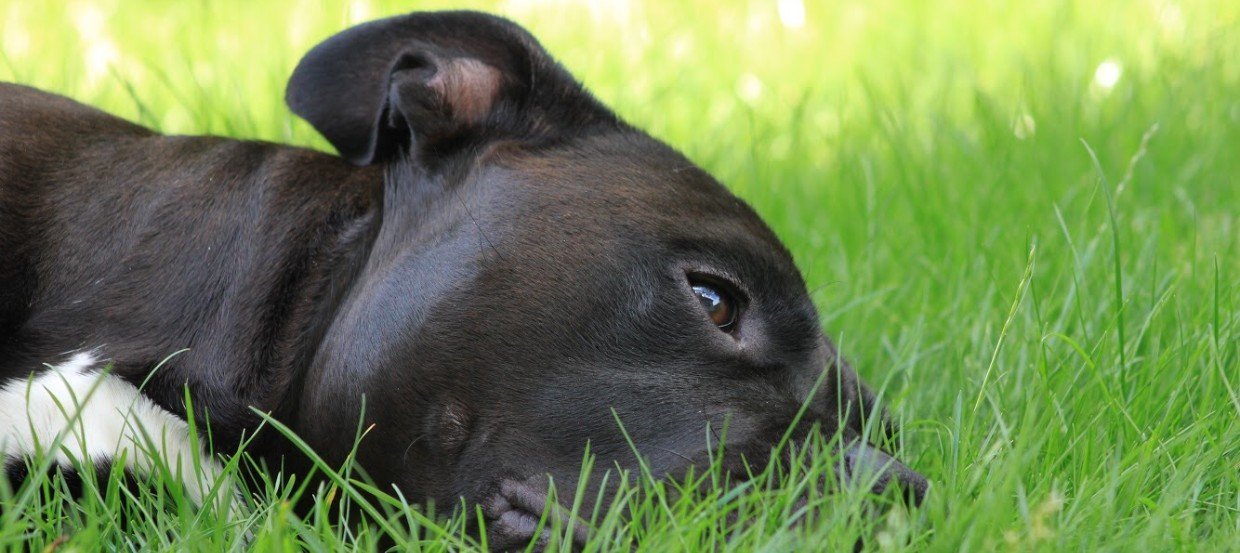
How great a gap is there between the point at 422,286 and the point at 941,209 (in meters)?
2.34

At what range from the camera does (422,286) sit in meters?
2.59

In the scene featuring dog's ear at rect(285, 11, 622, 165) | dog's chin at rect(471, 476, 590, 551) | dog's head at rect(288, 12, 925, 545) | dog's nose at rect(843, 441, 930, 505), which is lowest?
dog's chin at rect(471, 476, 590, 551)

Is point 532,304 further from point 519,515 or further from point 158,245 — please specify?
point 158,245

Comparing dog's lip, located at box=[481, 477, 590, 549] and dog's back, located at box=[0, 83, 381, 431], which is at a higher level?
dog's back, located at box=[0, 83, 381, 431]

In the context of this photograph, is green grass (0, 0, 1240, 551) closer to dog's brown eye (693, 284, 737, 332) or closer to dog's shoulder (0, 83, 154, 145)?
dog's brown eye (693, 284, 737, 332)

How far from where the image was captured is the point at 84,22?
264 inches

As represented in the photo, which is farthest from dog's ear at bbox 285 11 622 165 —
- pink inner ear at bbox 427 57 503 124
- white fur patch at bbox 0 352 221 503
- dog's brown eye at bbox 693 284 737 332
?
white fur patch at bbox 0 352 221 503

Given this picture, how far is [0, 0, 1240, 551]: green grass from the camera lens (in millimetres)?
2309

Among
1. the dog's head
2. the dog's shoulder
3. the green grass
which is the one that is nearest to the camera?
the green grass

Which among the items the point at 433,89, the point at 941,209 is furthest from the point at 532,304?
the point at 941,209

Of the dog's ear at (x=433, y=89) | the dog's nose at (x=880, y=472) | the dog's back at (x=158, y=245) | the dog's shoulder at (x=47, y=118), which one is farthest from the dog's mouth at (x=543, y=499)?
the dog's shoulder at (x=47, y=118)

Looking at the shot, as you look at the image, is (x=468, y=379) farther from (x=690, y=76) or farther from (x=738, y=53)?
(x=738, y=53)

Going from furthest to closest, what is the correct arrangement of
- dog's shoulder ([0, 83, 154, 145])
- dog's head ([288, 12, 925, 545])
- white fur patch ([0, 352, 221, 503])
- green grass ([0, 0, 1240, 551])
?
dog's shoulder ([0, 83, 154, 145]) < white fur patch ([0, 352, 221, 503]) < dog's head ([288, 12, 925, 545]) < green grass ([0, 0, 1240, 551])

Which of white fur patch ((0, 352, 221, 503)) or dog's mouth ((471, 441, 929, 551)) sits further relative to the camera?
white fur patch ((0, 352, 221, 503))
